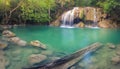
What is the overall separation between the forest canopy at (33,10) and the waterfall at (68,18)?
1716 mm

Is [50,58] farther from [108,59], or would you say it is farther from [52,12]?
[52,12]

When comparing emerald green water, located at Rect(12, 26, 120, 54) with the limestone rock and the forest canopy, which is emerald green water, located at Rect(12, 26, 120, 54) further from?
the forest canopy

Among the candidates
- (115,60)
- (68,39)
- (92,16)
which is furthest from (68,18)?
(115,60)

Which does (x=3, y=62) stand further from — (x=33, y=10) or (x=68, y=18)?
(x=68, y=18)

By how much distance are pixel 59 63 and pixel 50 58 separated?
191 cm

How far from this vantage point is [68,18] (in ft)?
97.9

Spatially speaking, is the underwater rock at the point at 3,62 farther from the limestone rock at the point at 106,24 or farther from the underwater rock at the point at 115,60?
the limestone rock at the point at 106,24

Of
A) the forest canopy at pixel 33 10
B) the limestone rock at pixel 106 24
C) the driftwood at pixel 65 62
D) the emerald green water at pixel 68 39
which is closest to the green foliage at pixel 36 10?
the forest canopy at pixel 33 10

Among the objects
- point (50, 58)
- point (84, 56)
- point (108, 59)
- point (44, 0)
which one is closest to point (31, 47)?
point (50, 58)

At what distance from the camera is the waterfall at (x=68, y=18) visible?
29391 millimetres

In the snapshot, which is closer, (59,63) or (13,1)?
(59,63)

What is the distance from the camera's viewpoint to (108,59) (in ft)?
41.4

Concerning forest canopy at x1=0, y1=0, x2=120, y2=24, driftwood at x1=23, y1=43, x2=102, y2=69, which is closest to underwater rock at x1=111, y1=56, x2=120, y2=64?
driftwood at x1=23, y1=43, x2=102, y2=69

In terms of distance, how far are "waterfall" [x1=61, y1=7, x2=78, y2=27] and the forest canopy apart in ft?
5.63
